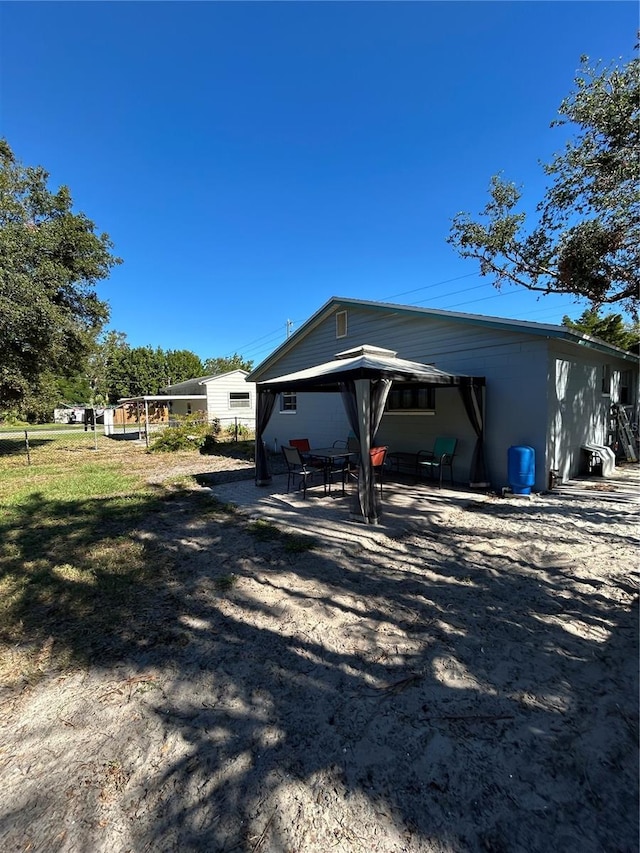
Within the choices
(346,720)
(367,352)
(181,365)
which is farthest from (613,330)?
(181,365)

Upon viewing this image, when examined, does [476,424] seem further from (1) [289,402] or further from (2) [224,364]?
(2) [224,364]

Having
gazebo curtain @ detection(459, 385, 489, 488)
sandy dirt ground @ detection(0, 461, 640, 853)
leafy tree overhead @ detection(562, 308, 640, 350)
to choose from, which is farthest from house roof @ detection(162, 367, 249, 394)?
sandy dirt ground @ detection(0, 461, 640, 853)

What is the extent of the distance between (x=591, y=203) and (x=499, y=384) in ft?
14.0

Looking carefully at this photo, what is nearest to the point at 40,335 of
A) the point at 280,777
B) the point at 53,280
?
the point at 53,280

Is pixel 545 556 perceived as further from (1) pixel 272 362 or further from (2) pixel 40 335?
(2) pixel 40 335

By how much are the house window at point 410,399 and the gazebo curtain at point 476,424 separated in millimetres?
1322

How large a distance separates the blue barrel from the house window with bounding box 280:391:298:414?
790cm

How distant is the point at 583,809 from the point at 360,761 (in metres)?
0.95

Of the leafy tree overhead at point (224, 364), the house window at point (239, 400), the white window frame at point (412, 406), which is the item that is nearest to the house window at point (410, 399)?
the white window frame at point (412, 406)

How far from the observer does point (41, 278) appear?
11.7 metres

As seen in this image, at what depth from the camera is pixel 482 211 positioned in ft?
35.7

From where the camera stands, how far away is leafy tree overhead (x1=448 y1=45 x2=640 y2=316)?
6590 millimetres

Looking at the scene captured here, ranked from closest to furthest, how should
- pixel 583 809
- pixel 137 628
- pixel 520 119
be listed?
pixel 583 809
pixel 137 628
pixel 520 119

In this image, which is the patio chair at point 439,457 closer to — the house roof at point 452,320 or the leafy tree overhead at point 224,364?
the house roof at point 452,320
